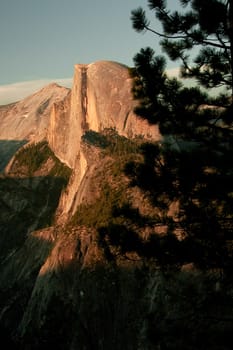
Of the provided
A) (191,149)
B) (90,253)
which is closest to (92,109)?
(90,253)

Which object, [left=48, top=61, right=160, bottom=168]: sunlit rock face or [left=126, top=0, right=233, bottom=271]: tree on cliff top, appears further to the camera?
[left=48, top=61, right=160, bottom=168]: sunlit rock face

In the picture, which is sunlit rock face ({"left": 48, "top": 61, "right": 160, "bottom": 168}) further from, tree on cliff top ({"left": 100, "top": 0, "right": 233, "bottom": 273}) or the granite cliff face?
tree on cliff top ({"left": 100, "top": 0, "right": 233, "bottom": 273})

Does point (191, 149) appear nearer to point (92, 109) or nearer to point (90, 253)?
point (90, 253)

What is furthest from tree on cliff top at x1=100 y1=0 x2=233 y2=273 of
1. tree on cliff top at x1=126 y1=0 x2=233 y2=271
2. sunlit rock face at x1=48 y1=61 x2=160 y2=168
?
sunlit rock face at x1=48 y1=61 x2=160 y2=168

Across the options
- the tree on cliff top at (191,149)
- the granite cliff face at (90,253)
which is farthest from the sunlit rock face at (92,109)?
the tree on cliff top at (191,149)

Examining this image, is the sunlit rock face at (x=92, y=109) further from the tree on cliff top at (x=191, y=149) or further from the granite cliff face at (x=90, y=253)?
the tree on cliff top at (x=191, y=149)

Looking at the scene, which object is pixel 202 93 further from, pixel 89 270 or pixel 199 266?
pixel 89 270

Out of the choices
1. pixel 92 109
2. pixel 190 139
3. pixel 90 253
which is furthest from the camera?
pixel 92 109

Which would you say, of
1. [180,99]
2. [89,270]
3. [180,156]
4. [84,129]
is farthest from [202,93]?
[84,129]

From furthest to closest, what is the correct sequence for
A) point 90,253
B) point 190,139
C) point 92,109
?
point 92,109 → point 90,253 → point 190,139
